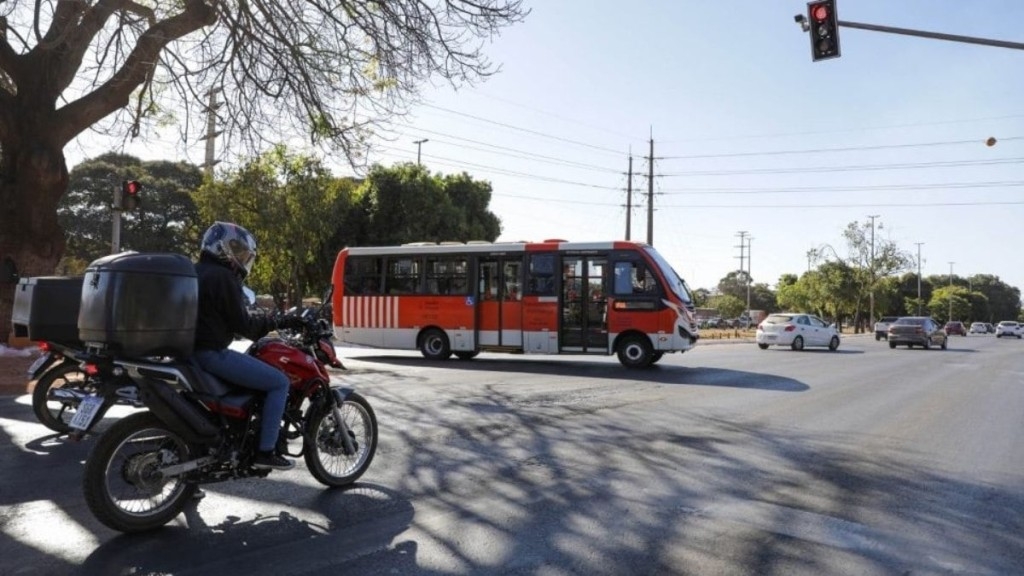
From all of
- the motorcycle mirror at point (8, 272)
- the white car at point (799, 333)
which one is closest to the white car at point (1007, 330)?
the white car at point (799, 333)

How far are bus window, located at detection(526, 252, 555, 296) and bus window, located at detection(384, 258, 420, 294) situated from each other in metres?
3.09

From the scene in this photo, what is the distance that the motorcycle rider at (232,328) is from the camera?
467 centimetres

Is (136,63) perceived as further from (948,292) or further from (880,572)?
(948,292)

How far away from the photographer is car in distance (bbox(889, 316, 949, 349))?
107 feet

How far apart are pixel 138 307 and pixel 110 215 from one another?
1756 inches

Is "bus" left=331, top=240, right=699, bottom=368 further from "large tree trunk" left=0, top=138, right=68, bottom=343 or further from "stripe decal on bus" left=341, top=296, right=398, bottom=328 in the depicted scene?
"large tree trunk" left=0, top=138, right=68, bottom=343

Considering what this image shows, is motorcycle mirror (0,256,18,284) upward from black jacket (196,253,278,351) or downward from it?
upward

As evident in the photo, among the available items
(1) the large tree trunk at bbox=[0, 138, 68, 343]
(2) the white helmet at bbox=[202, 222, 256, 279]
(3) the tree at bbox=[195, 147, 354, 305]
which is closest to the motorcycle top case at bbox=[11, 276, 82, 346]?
(2) the white helmet at bbox=[202, 222, 256, 279]

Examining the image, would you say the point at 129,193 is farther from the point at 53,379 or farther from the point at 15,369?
the point at 53,379

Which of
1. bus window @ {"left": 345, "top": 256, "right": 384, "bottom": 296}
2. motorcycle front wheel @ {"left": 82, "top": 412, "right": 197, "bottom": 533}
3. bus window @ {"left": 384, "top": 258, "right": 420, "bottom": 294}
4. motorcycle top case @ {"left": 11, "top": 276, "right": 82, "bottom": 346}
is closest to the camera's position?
motorcycle front wheel @ {"left": 82, "top": 412, "right": 197, "bottom": 533}

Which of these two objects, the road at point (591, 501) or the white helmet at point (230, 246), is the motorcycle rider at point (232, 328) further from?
the road at point (591, 501)

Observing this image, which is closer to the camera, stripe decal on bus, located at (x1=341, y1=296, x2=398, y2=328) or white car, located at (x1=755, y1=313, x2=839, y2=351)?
stripe decal on bus, located at (x1=341, y1=296, x2=398, y2=328)

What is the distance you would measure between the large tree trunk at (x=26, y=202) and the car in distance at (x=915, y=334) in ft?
105

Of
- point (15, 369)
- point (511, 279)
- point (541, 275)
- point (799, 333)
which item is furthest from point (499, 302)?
point (799, 333)
